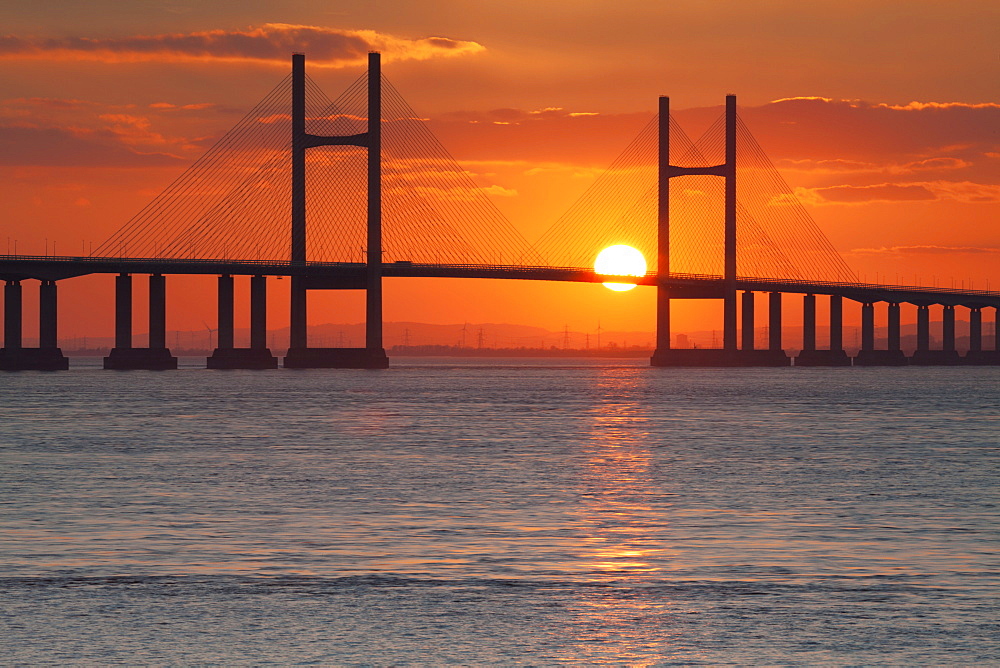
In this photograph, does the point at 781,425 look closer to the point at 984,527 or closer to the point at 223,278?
the point at 984,527

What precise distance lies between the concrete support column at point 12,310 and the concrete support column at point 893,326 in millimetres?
99200

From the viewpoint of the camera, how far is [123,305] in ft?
440

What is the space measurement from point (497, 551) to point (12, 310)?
12629cm

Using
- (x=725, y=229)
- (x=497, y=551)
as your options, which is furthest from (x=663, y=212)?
(x=497, y=551)

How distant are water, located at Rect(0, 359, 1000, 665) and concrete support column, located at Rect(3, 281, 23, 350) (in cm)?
9513

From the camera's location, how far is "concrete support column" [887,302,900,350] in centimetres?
17800

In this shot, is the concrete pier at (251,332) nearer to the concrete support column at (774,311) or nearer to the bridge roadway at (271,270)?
the bridge roadway at (271,270)

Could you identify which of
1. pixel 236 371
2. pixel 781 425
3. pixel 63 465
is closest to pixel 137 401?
pixel 781 425

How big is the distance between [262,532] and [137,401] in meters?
59.3

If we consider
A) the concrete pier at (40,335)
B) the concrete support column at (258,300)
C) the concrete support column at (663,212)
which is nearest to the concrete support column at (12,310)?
the concrete pier at (40,335)

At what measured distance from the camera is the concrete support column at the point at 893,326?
7008 inches

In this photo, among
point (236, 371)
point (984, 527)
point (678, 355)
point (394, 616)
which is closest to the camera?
point (394, 616)

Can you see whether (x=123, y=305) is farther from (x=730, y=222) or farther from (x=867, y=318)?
(x=867, y=318)

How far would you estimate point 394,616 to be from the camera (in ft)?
43.5
